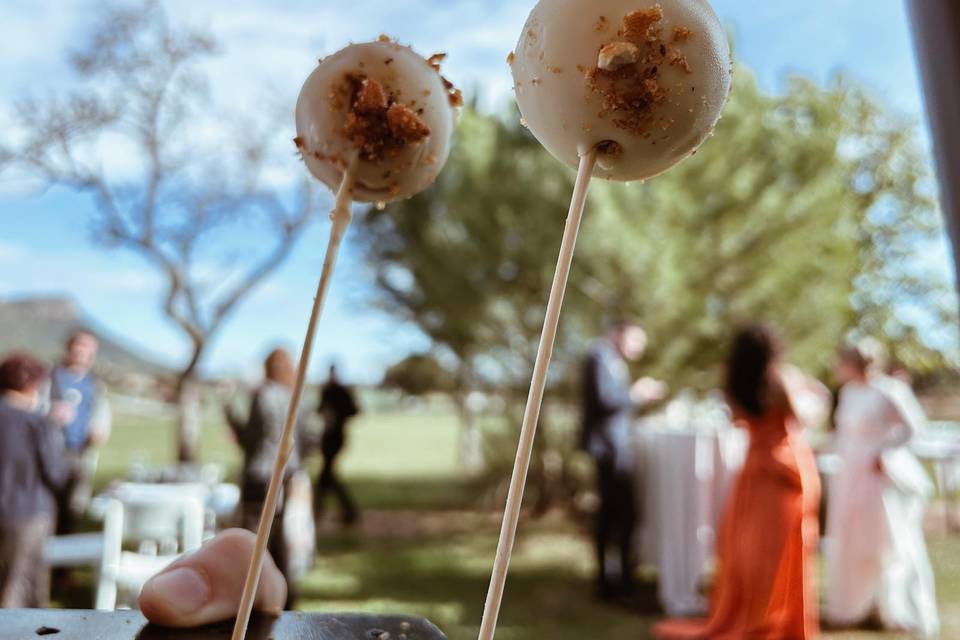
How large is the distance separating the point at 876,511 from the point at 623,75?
171 inches

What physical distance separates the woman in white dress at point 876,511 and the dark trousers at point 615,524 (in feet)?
3.82

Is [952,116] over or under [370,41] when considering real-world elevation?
over

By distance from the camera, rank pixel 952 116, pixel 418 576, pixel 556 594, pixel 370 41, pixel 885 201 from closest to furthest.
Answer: pixel 370 41 → pixel 952 116 → pixel 556 594 → pixel 418 576 → pixel 885 201

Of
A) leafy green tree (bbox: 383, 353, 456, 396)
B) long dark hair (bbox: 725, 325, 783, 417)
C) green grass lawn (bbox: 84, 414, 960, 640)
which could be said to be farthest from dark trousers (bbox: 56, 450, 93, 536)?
leafy green tree (bbox: 383, 353, 456, 396)

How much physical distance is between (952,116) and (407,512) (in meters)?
7.42

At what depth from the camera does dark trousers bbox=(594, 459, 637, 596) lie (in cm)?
475

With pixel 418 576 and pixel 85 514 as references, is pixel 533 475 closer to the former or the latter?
pixel 418 576

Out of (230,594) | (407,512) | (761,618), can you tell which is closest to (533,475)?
(407,512)

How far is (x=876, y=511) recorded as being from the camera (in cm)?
420

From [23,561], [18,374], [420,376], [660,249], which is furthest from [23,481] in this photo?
[420,376]

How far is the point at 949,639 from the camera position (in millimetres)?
3869

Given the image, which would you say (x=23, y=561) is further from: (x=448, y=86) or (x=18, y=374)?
(x=448, y=86)

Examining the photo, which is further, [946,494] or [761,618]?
[946,494]

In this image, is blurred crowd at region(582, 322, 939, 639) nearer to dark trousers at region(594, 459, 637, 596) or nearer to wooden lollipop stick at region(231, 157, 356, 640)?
dark trousers at region(594, 459, 637, 596)
